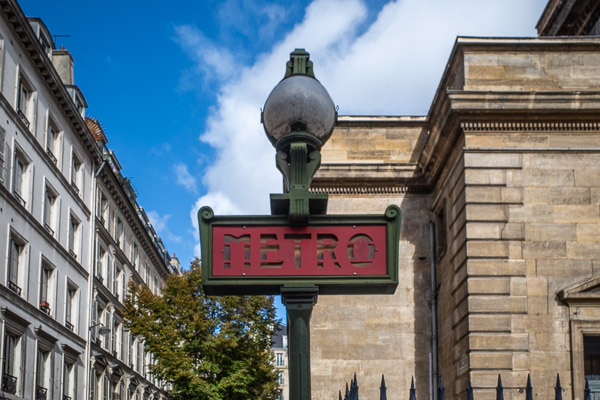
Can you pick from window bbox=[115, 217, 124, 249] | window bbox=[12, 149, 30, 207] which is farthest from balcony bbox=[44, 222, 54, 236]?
window bbox=[115, 217, 124, 249]

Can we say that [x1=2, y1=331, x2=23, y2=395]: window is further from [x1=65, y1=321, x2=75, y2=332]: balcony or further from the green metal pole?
the green metal pole

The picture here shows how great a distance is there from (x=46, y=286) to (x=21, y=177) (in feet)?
16.0

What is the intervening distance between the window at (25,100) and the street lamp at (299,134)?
2698cm

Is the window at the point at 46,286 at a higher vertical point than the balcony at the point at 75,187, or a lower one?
lower

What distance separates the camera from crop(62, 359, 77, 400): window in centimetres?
3650

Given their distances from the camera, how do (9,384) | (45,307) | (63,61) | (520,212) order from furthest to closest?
1. (63,61)
2. (45,307)
3. (9,384)
4. (520,212)

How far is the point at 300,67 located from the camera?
6.24 m

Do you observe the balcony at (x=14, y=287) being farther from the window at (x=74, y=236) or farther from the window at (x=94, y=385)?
the window at (x=94, y=385)

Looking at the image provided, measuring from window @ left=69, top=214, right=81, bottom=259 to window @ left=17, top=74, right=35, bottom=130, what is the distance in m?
6.81

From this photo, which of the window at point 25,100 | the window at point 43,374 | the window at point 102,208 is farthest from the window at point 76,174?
the window at point 43,374

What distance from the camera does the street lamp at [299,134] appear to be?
567 centimetres

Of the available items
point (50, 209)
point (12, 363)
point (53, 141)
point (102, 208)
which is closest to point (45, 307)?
point (12, 363)

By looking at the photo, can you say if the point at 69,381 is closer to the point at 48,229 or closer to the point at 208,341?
the point at 48,229

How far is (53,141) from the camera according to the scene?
120ft
